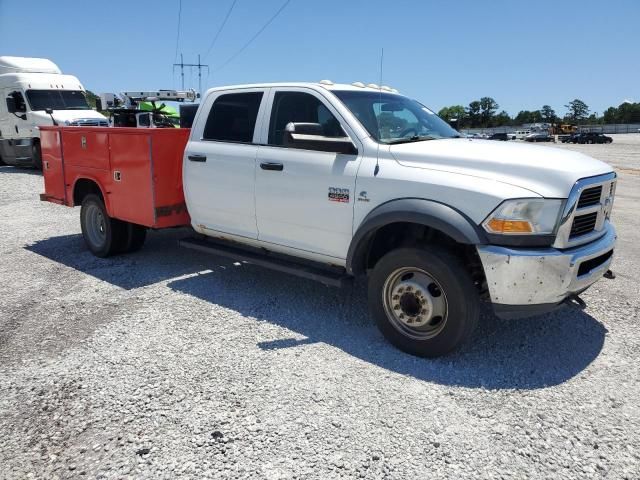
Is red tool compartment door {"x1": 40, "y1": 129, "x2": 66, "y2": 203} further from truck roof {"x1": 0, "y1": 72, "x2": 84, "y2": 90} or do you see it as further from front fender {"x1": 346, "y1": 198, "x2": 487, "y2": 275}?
truck roof {"x1": 0, "y1": 72, "x2": 84, "y2": 90}

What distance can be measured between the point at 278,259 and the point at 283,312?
0.53 meters

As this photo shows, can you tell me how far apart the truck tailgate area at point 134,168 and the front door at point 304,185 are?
4.48 feet

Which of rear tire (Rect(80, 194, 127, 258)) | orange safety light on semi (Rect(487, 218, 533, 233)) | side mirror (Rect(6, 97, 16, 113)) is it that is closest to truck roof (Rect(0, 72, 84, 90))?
side mirror (Rect(6, 97, 16, 113))

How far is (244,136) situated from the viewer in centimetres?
506

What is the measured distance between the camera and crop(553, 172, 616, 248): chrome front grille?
135 inches

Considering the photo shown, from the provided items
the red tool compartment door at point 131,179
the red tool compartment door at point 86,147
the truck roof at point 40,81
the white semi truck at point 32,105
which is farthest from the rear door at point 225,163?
the truck roof at point 40,81

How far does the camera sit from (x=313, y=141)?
4086mm

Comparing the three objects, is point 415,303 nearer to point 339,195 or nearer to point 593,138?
point 339,195

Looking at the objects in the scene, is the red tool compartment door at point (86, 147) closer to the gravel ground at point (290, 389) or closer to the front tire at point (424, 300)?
the gravel ground at point (290, 389)

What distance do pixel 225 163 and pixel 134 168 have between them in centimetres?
131

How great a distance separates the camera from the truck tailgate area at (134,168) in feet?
18.2

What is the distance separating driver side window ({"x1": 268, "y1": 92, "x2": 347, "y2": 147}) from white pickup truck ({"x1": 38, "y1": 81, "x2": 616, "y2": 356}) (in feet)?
0.04

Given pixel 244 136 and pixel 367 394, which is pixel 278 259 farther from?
pixel 367 394

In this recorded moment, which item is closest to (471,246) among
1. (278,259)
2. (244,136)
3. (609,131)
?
(278,259)
